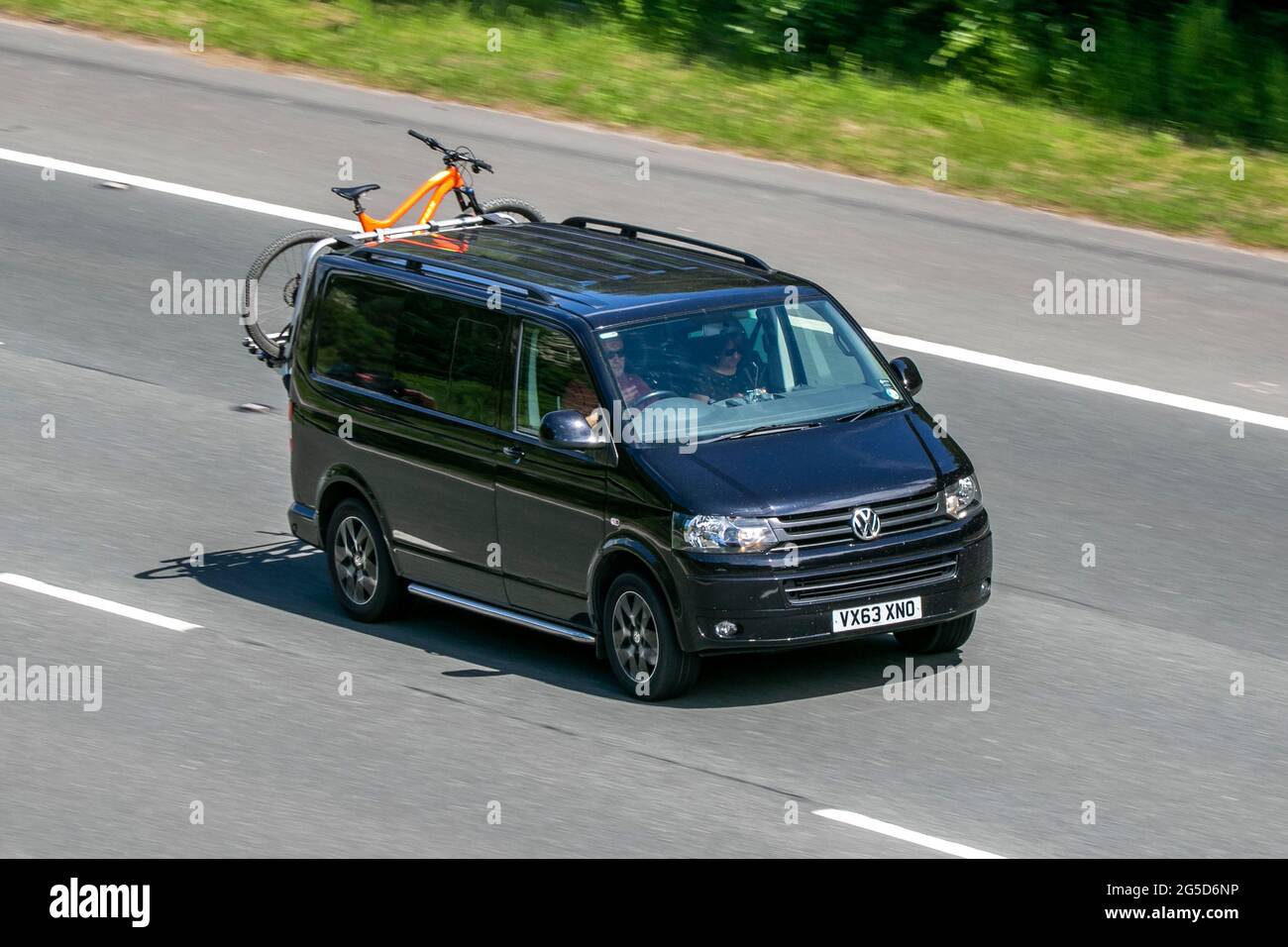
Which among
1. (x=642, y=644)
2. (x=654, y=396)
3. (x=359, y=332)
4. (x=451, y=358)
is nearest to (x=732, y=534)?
(x=642, y=644)

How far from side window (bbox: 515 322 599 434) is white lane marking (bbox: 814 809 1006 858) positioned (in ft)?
8.35

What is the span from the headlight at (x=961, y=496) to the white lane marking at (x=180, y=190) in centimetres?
868

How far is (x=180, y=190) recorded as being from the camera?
1895 cm

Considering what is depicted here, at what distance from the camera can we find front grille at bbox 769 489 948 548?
9.81 m

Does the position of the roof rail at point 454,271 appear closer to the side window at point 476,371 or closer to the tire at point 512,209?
the side window at point 476,371

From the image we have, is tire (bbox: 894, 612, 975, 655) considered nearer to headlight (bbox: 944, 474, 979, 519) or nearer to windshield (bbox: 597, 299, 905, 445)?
headlight (bbox: 944, 474, 979, 519)

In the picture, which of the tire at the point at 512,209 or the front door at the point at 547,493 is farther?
the tire at the point at 512,209

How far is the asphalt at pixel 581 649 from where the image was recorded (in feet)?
29.0

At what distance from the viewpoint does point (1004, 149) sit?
782 inches

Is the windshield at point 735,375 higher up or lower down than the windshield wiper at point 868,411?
higher up
